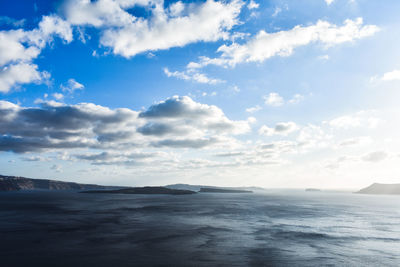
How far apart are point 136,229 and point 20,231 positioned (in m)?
20.9

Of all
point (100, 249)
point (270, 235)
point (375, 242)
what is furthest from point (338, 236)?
point (100, 249)

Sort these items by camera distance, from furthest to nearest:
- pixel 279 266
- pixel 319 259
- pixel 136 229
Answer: pixel 136 229, pixel 319 259, pixel 279 266

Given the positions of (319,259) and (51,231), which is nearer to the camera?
(319,259)

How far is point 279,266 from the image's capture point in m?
28.5

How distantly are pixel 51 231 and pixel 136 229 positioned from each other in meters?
15.5

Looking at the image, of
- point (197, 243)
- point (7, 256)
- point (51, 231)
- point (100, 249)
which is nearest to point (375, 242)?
point (197, 243)

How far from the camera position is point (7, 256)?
1192 inches

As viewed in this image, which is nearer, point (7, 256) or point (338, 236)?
point (7, 256)

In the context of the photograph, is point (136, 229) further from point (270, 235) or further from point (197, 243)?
point (270, 235)

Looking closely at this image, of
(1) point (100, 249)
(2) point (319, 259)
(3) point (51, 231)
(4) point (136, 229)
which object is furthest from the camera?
(4) point (136, 229)

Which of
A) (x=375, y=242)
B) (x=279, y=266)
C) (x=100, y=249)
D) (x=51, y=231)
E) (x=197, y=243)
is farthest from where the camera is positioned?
(x=51, y=231)

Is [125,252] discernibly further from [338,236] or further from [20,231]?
[338,236]

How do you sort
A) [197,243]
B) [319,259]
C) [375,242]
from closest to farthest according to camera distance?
[319,259], [197,243], [375,242]

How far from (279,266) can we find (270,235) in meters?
19.7
